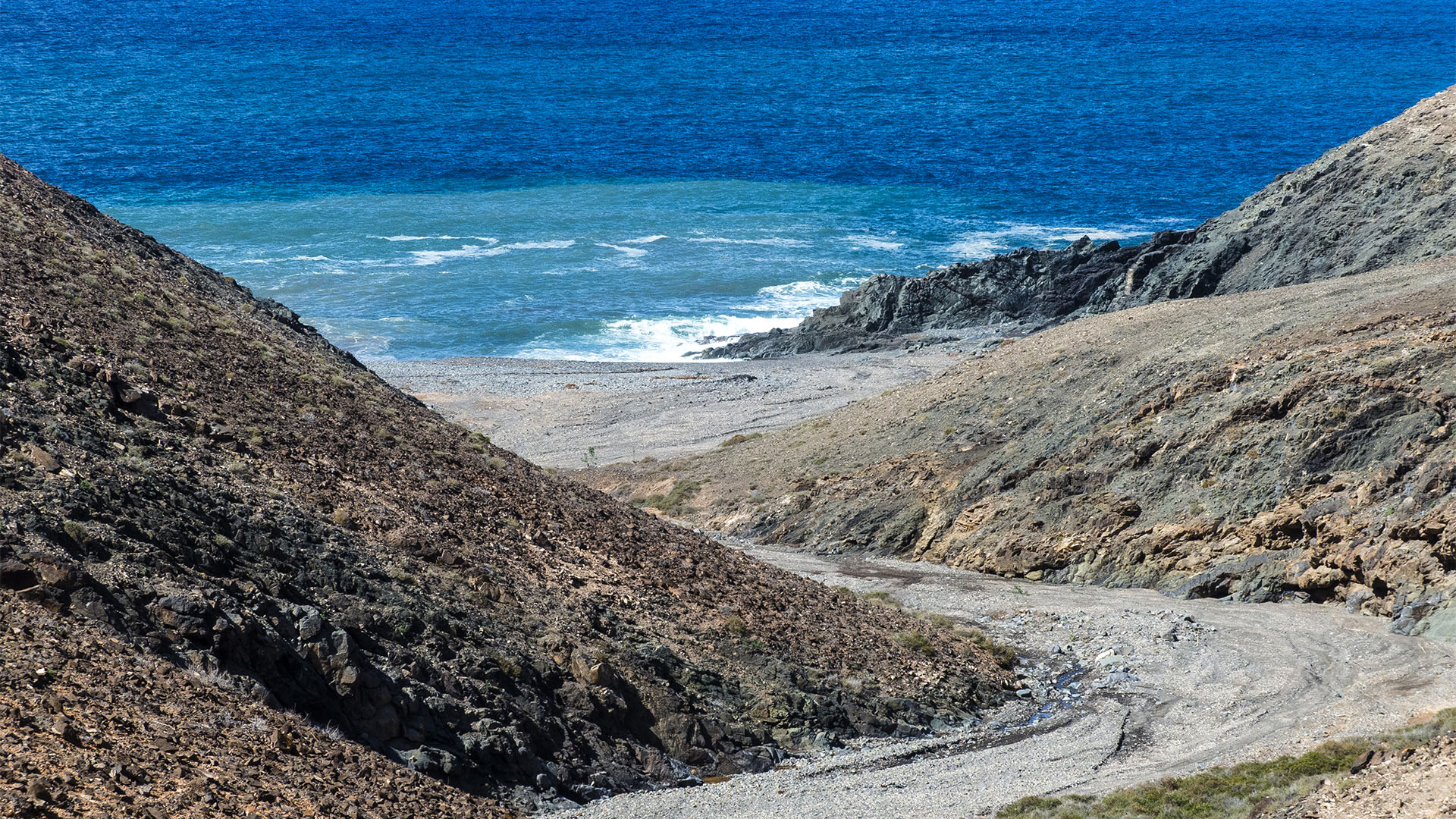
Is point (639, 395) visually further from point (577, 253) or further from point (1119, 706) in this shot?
point (1119, 706)

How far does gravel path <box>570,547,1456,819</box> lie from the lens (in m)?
16.8

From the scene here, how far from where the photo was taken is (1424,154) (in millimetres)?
47406

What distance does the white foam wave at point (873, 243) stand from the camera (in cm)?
8069

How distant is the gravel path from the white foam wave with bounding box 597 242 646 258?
184 ft

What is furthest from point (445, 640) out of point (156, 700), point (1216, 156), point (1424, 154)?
point (1216, 156)

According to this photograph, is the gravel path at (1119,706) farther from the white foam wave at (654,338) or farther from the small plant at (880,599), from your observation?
the white foam wave at (654,338)

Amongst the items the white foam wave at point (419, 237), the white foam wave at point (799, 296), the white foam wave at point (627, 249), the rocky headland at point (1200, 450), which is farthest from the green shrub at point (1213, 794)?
the white foam wave at point (419, 237)

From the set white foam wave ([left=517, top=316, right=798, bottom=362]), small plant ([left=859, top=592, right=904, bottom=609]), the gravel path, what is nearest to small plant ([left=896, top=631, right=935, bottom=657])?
the gravel path

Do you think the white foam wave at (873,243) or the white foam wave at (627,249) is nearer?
the white foam wave at (627,249)

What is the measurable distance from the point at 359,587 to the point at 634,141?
95790mm

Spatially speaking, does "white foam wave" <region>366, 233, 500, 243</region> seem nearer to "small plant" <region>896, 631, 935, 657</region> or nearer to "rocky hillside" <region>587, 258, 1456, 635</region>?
"rocky hillside" <region>587, 258, 1456, 635</region>

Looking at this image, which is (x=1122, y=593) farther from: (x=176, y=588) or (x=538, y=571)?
(x=176, y=588)

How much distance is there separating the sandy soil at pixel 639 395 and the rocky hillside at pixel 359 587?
65.4 ft

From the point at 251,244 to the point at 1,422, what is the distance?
229ft
